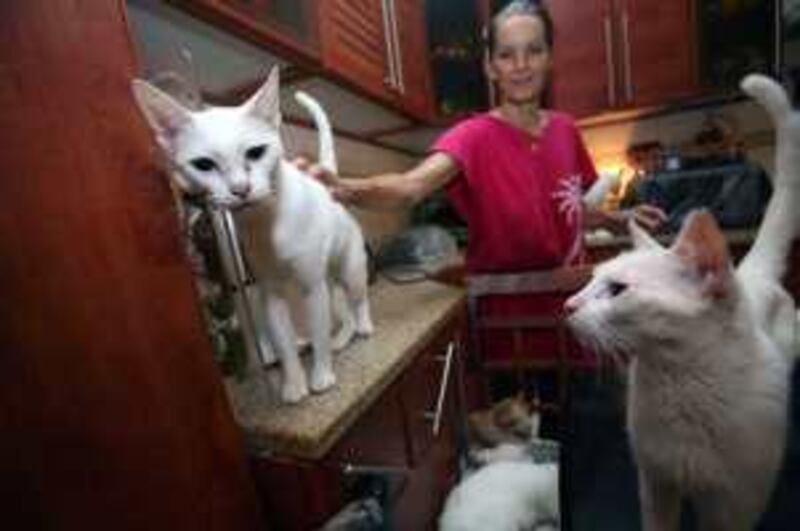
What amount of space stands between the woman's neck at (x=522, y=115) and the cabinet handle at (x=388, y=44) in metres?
0.47

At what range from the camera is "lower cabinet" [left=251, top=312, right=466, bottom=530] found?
0.65 metres

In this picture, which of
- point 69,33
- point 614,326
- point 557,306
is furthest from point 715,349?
point 69,33

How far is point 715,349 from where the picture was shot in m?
0.67

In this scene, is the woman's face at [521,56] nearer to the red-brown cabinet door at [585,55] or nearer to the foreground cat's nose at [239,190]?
the foreground cat's nose at [239,190]

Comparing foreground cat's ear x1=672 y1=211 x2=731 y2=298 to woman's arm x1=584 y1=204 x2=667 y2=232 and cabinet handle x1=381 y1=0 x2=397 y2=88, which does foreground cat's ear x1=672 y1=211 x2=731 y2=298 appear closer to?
woman's arm x1=584 y1=204 x2=667 y2=232

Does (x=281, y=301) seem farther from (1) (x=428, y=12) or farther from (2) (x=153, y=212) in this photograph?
(1) (x=428, y=12)

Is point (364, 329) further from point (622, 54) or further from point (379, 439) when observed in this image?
point (622, 54)

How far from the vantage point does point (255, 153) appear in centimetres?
62

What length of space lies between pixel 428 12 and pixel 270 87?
195 centimetres

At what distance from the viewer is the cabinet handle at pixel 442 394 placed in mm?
1006

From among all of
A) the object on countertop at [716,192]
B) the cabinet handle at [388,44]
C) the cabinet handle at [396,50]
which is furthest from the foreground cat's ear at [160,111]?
the object on countertop at [716,192]

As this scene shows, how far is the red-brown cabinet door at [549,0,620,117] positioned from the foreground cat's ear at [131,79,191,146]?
6.74 feet

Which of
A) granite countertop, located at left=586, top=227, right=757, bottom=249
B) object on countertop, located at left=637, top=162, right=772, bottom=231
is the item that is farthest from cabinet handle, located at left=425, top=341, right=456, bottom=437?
object on countertop, located at left=637, top=162, right=772, bottom=231

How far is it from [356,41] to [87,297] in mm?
1067
